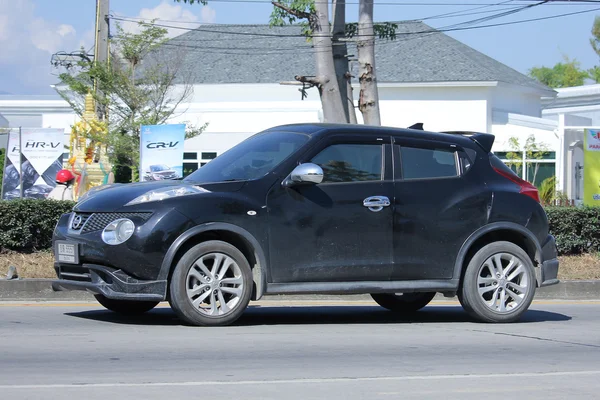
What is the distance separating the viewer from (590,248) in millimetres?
15727

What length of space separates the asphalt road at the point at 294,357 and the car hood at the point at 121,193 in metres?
1.08

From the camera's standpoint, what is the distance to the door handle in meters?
9.13

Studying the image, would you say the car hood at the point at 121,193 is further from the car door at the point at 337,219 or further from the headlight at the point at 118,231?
the car door at the point at 337,219

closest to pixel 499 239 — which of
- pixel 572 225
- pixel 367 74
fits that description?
pixel 572 225

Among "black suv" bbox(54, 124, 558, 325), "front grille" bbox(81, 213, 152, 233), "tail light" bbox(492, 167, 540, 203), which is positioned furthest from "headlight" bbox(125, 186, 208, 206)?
"tail light" bbox(492, 167, 540, 203)

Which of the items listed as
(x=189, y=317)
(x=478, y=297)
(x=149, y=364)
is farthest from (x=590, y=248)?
(x=149, y=364)

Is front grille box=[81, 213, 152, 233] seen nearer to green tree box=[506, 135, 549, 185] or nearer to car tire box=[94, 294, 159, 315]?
car tire box=[94, 294, 159, 315]

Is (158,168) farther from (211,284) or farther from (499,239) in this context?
(211,284)

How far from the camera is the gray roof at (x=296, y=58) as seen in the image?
43469mm

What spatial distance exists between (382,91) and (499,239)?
34.1 m

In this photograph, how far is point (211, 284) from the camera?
340 inches

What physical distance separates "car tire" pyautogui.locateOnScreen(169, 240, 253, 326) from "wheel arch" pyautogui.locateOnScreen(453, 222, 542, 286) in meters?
2.13

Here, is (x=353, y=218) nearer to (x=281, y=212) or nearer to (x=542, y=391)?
(x=281, y=212)

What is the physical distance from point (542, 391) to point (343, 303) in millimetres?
5776
